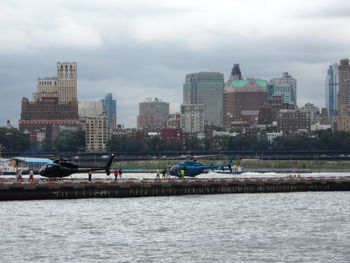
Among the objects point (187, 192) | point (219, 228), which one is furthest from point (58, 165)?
point (219, 228)

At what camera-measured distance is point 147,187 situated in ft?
392

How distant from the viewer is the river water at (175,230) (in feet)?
237

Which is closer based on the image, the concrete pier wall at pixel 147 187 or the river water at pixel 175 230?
the river water at pixel 175 230

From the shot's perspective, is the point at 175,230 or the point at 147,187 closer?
the point at 175,230

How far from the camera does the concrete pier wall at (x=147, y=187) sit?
11006 cm

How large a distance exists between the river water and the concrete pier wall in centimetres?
110

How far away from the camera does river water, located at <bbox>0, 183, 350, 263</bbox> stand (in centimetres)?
7238

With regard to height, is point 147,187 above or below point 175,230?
above

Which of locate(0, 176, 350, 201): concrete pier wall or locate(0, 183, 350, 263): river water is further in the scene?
locate(0, 176, 350, 201): concrete pier wall

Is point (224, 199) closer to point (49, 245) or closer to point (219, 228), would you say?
point (219, 228)

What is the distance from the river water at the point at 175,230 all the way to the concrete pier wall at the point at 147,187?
1102mm

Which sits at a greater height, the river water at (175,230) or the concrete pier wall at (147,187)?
the concrete pier wall at (147,187)

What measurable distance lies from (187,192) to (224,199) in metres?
5.69

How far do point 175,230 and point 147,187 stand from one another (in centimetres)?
3332
